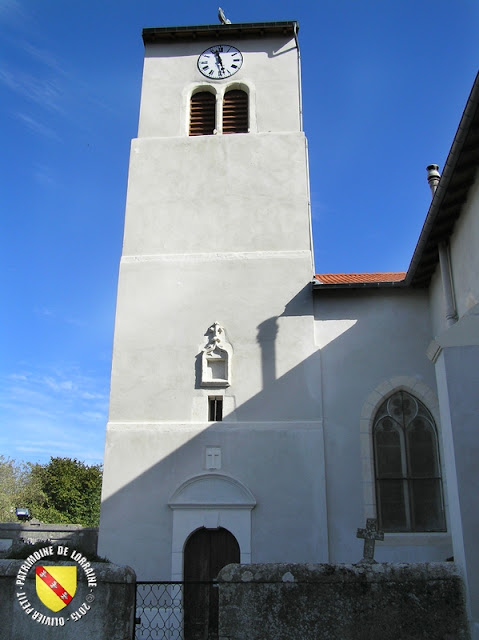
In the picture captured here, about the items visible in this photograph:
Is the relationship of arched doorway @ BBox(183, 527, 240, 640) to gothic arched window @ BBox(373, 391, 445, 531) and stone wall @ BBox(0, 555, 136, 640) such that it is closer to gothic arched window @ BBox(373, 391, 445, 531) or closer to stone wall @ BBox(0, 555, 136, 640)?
gothic arched window @ BBox(373, 391, 445, 531)

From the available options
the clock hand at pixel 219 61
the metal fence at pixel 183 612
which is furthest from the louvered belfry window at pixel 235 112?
the metal fence at pixel 183 612

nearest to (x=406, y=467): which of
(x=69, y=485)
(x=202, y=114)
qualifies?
(x=202, y=114)

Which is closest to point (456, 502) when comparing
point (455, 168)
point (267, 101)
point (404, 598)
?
point (404, 598)

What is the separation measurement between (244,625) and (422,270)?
8.09m

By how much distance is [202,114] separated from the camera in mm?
14688

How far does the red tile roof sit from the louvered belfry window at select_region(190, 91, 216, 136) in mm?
4471

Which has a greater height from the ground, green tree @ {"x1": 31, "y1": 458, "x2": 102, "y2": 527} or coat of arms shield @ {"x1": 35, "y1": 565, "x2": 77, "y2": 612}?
green tree @ {"x1": 31, "y1": 458, "x2": 102, "y2": 527}

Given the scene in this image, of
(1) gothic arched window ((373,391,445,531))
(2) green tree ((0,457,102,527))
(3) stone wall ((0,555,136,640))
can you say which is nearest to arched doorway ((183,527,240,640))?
(1) gothic arched window ((373,391,445,531))

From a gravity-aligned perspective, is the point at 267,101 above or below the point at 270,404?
above

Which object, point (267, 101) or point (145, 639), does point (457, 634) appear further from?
point (267, 101)

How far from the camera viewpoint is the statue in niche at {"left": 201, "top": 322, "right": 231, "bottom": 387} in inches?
454

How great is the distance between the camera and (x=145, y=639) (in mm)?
9586

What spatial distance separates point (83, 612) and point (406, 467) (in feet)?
23.0

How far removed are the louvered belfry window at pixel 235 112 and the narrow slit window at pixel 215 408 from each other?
6.63m
